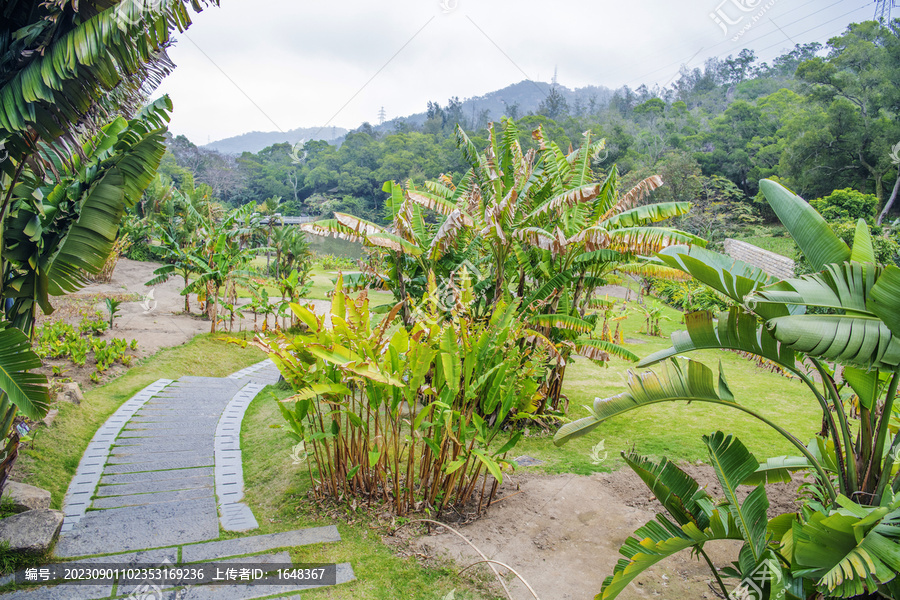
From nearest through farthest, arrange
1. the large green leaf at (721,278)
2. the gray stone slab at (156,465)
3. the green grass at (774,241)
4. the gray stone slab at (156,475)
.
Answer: the large green leaf at (721,278) → the gray stone slab at (156,475) → the gray stone slab at (156,465) → the green grass at (774,241)

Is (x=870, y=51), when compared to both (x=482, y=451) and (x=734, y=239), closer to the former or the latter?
(x=734, y=239)

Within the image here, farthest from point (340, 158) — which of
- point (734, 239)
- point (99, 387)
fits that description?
point (99, 387)

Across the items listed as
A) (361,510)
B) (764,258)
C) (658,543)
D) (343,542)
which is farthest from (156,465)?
(764,258)

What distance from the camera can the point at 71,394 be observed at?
237 inches

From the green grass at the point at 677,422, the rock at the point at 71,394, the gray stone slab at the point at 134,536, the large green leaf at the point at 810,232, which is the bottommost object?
the green grass at the point at 677,422

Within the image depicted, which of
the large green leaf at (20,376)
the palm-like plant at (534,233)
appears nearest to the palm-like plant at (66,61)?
the large green leaf at (20,376)

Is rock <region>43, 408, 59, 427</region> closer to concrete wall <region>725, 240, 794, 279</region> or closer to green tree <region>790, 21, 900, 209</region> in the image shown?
concrete wall <region>725, 240, 794, 279</region>

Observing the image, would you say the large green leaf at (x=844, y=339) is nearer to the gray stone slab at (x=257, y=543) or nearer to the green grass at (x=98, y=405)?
the gray stone slab at (x=257, y=543)

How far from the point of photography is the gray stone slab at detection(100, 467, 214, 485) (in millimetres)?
4723

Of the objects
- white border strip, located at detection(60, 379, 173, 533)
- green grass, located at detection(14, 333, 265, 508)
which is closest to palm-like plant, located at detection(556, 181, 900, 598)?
white border strip, located at detection(60, 379, 173, 533)

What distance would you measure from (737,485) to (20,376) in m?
4.30

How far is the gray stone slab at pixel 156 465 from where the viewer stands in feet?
16.2

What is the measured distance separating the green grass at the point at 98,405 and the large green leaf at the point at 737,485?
488cm

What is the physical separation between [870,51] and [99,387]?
3424 cm
